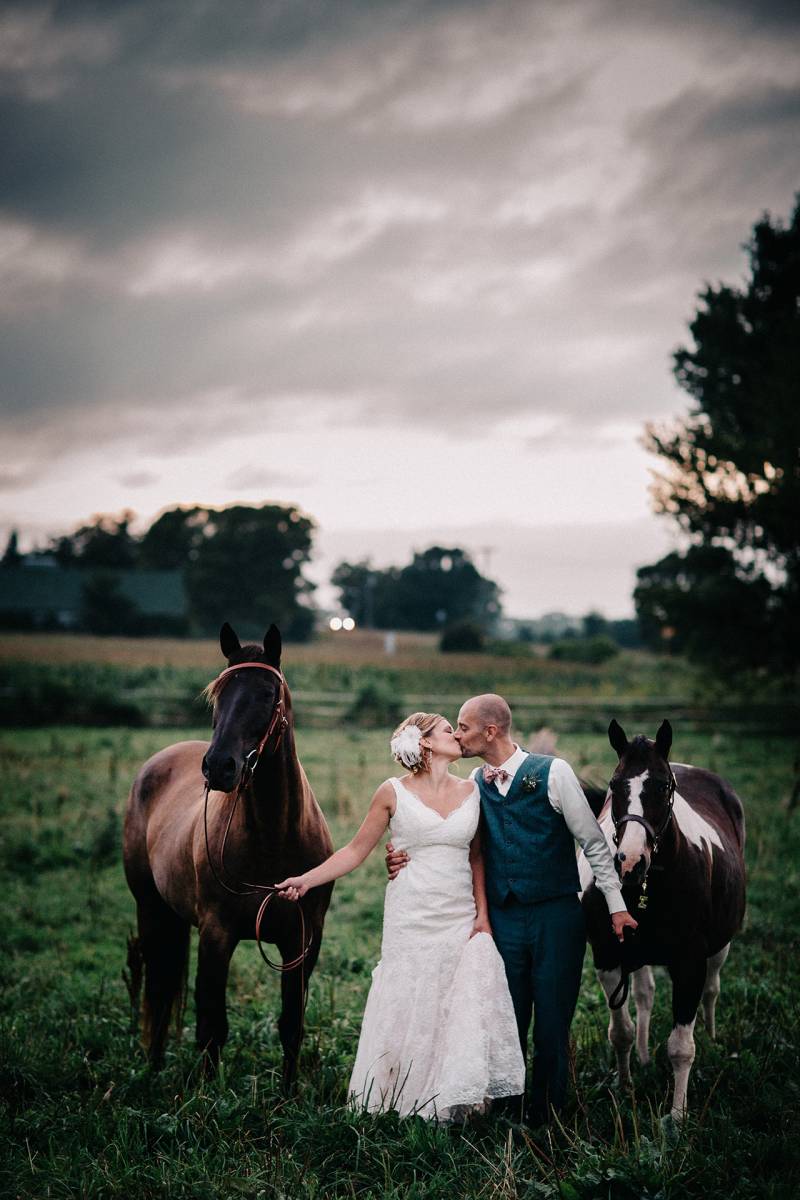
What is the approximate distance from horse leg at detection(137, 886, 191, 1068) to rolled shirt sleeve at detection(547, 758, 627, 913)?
2818 mm

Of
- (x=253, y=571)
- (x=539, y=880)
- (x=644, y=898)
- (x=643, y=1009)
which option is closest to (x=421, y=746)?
(x=539, y=880)

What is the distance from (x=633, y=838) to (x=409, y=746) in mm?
1114

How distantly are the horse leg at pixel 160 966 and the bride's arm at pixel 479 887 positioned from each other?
7.40ft

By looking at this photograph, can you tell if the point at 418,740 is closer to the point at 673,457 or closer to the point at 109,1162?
the point at 109,1162

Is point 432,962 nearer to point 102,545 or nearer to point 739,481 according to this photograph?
point 739,481

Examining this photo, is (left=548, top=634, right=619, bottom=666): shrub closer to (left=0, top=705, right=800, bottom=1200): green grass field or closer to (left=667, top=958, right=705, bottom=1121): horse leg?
(left=0, top=705, right=800, bottom=1200): green grass field

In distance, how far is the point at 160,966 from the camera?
17.5 ft

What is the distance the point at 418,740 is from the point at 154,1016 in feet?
8.60

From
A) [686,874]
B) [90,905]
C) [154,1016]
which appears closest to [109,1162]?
[154,1016]

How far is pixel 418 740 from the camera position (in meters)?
4.10

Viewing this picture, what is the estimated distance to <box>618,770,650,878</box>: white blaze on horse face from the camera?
12.8 feet

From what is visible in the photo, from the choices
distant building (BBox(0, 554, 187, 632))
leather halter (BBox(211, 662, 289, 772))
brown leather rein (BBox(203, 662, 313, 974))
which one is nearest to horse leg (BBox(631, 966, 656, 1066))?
brown leather rein (BBox(203, 662, 313, 974))

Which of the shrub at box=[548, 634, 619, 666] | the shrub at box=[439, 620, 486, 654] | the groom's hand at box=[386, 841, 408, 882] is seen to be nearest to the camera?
the groom's hand at box=[386, 841, 408, 882]

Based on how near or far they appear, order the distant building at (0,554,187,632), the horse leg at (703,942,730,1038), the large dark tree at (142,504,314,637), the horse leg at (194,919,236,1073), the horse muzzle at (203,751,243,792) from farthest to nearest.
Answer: the large dark tree at (142,504,314,637) < the distant building at (0,554,187,632) < the horse leg at (703,942,730,1038) < the horse leg at (194,919,236,1073) < the horse muzzle at (203,751,243,792)
